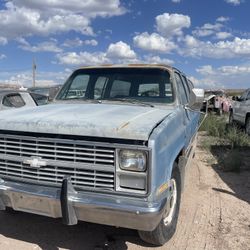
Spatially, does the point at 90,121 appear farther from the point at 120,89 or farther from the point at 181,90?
the point at 181,90

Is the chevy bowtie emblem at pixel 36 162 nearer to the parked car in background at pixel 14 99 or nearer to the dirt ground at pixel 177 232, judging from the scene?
the dirt ground at pixel 177 232

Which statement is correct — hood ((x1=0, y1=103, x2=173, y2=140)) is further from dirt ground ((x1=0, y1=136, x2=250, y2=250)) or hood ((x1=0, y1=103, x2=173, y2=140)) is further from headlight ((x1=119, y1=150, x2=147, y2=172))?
dirt ground ((x1=0, y1=136, x2=250, y2=250))

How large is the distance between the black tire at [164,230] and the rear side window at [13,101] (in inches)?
217

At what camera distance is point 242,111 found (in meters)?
14.0

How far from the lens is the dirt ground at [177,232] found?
4.30m

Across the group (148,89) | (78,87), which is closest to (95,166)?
(148,89)

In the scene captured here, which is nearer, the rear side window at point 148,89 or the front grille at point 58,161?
the front grille at point 58,161

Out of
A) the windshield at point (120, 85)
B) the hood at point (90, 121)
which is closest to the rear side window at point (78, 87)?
the windshield at point (120, 85)

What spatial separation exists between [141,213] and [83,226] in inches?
62.9

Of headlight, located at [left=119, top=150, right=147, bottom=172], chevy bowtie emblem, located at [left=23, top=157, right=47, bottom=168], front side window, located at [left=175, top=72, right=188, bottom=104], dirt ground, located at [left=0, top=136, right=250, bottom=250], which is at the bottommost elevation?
dirt ground, located at [left=0, top=136, right=250, bottom=250]

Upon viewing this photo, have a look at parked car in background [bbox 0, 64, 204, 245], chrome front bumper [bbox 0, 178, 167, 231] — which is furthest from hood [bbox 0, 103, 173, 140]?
chrome front bumper [bbox 0, 178, 167, 231]

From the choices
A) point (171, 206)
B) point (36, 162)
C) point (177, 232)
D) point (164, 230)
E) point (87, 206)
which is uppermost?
point (36, 162)

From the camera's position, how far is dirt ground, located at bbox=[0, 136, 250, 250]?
4.30m

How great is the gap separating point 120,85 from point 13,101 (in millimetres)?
4399
